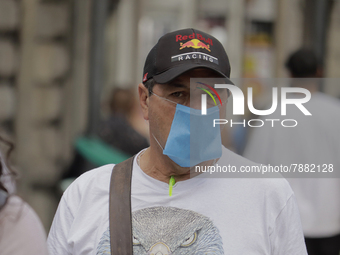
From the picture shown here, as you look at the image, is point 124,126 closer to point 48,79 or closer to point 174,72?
point 48,79

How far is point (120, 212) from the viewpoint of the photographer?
6.24 ft

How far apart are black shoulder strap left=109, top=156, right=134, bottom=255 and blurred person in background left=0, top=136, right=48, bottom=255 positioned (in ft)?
1.15

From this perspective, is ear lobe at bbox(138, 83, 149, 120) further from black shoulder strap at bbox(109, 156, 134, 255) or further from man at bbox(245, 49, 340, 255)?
man at bbox(245, 49, 340, 255)

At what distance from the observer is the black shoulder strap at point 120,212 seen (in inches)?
72.1

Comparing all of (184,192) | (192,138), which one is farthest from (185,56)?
(184,192)

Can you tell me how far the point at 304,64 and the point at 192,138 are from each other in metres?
1.91

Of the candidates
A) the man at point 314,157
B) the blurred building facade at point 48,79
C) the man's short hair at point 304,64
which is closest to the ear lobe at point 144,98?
the man at point 314,157

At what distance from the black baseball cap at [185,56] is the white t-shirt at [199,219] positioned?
0.48 m

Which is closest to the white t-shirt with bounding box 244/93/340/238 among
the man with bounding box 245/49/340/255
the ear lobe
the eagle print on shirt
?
the man with bounding box 245/49/340/255

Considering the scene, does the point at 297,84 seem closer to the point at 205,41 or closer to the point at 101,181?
the point at 205,41

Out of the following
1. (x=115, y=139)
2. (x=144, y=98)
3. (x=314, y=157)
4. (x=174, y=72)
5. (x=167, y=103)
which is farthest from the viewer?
(x=115, y=139)

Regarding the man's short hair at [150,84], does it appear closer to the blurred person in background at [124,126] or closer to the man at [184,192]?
the man at [184,192]

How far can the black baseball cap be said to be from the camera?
1953 mm

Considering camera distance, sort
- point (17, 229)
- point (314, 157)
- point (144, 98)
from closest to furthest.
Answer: point (17, 229), point (144, 98), point (314, 157)
